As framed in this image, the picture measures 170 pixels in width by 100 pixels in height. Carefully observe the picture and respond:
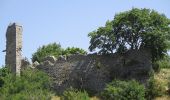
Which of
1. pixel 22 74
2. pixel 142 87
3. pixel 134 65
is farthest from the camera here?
pixel 22 74

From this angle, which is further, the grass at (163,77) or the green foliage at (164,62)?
the green foliage at (164,62)

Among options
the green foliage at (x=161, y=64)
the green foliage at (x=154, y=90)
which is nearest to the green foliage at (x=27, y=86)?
the green foliage at (x=154, y=90)

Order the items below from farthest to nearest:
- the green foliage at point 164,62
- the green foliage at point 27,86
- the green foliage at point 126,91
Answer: the green foliage at point 164,62 → the green foliage at point 27,86 → the green foliage at point 126,91

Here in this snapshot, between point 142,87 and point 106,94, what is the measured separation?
2000 millimetres

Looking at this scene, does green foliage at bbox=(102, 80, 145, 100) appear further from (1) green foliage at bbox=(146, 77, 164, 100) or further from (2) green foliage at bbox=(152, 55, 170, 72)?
(2) green foliage at bbox=(152, 55, 170, 72)

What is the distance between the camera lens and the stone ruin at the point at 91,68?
35.9 m

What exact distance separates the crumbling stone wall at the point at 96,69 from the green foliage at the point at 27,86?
1.16m

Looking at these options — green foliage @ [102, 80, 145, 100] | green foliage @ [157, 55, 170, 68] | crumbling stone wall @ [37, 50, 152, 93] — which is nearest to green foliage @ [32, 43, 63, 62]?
crumbling stone wall @ [37, 50, 152, 93]

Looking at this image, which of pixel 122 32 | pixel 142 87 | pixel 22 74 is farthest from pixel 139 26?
pixel 22 74

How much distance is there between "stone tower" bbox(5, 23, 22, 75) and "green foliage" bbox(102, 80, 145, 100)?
841cm

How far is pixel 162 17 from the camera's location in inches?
1444

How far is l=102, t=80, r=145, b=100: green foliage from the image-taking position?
3228 cm

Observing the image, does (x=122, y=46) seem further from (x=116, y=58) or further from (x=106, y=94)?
(x=106, y=94)

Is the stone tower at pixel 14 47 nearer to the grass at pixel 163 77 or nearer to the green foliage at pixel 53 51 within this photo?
the grass at pixel 163 77
